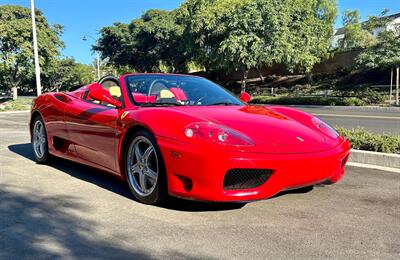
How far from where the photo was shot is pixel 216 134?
3.62m

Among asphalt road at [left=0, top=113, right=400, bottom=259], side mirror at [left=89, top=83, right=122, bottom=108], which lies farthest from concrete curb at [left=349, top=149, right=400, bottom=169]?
side mirror at [left=89, top=83, right=122, bottom=108]

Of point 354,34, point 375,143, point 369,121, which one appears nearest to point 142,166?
point 375,143

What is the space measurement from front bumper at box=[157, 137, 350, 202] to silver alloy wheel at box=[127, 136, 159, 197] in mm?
317

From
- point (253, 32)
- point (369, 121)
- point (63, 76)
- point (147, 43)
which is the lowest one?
point (369, 121)

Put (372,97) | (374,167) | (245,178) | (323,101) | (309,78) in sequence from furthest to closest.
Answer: (309,78), (372,97), (323,101), (374,167), (245,178)

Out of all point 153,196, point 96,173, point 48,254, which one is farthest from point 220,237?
point 96,173

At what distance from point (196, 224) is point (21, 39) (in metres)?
37.8

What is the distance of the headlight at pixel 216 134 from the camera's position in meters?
3.59

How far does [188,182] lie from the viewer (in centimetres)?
365

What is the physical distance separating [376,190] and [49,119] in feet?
13.3

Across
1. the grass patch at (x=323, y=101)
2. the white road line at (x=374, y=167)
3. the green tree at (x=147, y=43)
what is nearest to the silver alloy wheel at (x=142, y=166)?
the white road line at (x=374, y=167)

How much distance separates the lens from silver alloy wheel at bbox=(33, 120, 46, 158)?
6.04 meters

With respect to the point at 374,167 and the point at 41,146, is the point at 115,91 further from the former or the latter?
the point at 374,167

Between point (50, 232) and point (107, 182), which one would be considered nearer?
point (50, 232)
